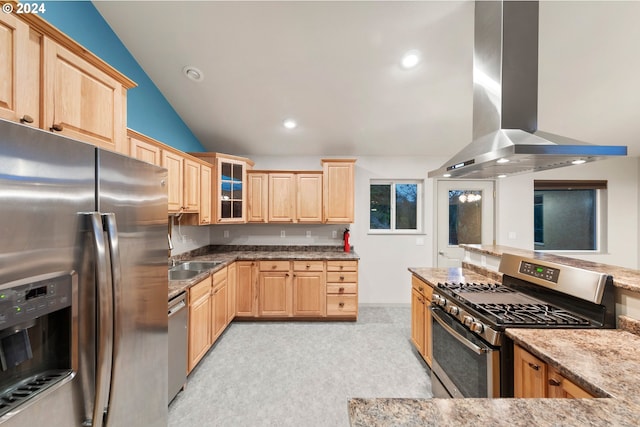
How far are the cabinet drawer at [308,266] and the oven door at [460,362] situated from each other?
1.77 metres

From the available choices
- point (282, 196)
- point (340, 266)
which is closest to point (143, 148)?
point (282, 196)

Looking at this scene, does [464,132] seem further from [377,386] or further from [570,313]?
[377,386]

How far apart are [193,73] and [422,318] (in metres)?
3.49

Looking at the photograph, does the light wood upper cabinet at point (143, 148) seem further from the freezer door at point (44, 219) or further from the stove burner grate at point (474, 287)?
the stove burner grate at point (474, 287)

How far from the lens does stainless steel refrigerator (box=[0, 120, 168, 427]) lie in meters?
0.76

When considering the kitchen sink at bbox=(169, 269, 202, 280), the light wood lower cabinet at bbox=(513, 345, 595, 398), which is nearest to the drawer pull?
the light wood lower cabinet at bbox=(513, 345, 595, 398)

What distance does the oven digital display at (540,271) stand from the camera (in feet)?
5.52

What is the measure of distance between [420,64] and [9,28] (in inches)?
113

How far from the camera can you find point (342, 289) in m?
3.56

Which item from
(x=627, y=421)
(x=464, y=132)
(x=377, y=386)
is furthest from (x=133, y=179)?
(x=464, y=132)

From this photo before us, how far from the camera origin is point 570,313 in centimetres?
155

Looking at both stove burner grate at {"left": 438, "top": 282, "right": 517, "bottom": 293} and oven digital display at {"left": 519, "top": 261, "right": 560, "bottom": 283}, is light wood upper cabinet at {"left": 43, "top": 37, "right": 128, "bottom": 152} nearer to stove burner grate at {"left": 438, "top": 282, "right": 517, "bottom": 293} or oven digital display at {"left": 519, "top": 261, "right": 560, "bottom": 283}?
stove burner grate at {"left": 438, "top": 282, "right": 517, "bottom": 293}

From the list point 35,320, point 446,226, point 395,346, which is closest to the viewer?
point 35,320

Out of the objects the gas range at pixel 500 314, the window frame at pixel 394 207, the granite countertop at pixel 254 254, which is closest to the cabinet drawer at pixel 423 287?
the gas range at pixel 500 314
